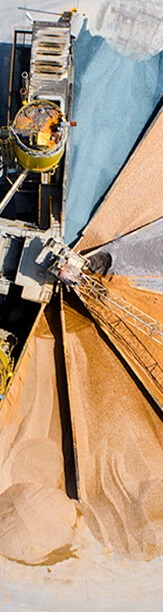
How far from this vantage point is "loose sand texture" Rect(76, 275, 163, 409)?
58.9 ft

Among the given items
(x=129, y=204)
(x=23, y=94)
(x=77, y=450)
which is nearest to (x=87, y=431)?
(x=77, y=450)

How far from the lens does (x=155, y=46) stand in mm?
20422

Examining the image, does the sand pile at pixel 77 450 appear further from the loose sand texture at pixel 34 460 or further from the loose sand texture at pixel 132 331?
the loose sand texture at pixel 132 331

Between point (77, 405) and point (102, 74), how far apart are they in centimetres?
1158

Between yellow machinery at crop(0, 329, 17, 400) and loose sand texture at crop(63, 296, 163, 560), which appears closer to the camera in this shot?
yellow machinery at crop(0, 329, 17, 400)

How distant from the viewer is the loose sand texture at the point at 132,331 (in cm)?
1795

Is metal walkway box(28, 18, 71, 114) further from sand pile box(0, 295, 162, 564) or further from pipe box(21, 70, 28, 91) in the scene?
sand pile box(0, 295, 162, 564)

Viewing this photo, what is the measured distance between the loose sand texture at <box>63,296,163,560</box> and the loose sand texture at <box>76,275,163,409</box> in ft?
1.29

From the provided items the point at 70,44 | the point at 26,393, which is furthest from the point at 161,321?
the point at 70,44

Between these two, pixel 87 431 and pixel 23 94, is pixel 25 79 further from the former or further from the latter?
pixel 87 431

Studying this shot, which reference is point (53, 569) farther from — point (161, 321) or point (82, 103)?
point (82, 103)

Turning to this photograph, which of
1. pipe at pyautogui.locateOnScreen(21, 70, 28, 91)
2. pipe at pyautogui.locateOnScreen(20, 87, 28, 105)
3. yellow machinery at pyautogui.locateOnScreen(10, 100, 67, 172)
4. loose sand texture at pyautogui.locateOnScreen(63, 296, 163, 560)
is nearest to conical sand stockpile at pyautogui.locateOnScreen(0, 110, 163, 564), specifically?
loose sand texture at pyautogui.locateOnScreen(63, 296, 163, 560)

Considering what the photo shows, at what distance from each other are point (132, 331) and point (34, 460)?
214 inches

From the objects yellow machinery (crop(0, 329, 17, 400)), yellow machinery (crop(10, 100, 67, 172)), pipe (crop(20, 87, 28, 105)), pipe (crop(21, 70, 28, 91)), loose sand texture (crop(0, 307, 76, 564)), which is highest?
Result: pipe (crop(21, 70, 28, 91))
